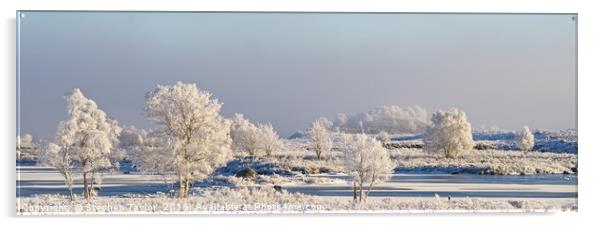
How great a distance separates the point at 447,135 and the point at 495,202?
0.98 meters

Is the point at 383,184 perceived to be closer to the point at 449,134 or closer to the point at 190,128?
the point at 449,134

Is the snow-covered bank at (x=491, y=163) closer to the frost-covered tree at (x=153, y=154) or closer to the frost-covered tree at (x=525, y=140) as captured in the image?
the frost-covered tree at (x=525, y=140)

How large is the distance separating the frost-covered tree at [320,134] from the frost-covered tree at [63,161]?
2.78 meters

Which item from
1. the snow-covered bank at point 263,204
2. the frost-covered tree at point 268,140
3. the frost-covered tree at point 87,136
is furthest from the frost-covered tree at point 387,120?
the frost-covered tree at point 87,136

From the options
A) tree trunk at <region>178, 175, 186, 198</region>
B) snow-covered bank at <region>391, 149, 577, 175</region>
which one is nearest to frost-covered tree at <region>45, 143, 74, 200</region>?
tree trunk at <region>178, 175, 186, 198</region>

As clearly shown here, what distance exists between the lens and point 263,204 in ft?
35.3

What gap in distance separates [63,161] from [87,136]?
389 millimetres

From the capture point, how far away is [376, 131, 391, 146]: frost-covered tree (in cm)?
1093

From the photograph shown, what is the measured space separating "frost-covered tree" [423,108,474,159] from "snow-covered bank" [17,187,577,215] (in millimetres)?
590

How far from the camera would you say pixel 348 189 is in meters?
10.9

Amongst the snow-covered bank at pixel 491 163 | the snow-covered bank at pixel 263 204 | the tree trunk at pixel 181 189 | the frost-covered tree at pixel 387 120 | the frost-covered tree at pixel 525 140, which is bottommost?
the snow-covered bank at pixel 263 204

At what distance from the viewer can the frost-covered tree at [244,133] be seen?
1074 cm

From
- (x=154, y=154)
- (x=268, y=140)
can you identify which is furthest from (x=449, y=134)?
(x=154, y=154)
